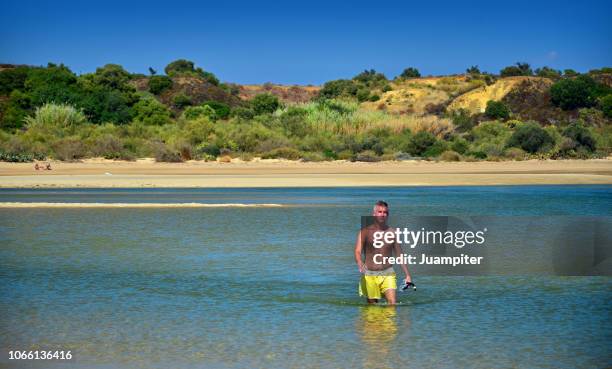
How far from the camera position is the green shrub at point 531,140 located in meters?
49.6

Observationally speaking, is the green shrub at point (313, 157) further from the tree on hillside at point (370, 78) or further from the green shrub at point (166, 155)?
the tree on hillside at point (370, 78)

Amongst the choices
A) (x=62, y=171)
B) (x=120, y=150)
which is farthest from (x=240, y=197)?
(x=120, y=150)

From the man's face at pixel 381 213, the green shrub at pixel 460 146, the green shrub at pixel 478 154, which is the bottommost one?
the man's face at pixel 381 213

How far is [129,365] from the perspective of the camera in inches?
339

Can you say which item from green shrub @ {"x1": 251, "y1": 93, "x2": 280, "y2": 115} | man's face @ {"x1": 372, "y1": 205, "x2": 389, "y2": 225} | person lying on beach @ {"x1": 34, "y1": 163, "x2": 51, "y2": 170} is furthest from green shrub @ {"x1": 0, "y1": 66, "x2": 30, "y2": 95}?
man's face @ {"x1": 372, "y1": 205, "x2": 389, "y2": 225}

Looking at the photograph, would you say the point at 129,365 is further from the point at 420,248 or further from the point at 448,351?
the point at 420,248

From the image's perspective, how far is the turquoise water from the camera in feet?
29.8

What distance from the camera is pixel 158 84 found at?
3588 inches

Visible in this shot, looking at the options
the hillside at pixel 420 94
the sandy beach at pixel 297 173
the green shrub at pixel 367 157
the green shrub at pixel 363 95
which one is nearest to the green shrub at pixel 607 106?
the hillside at pixel 420 94

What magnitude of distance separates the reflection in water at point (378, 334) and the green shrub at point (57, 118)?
45770 mm

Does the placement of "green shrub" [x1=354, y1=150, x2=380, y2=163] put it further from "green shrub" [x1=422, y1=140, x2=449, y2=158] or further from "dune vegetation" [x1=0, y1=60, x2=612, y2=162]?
"green shrub" [x1=422, y1=140, x2=449, y2=158]

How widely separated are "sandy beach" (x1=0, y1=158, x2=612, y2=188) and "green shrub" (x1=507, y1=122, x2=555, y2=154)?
384 cm

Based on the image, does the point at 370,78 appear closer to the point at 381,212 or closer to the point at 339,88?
the point at 339,88

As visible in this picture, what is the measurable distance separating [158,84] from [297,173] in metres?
53.6
